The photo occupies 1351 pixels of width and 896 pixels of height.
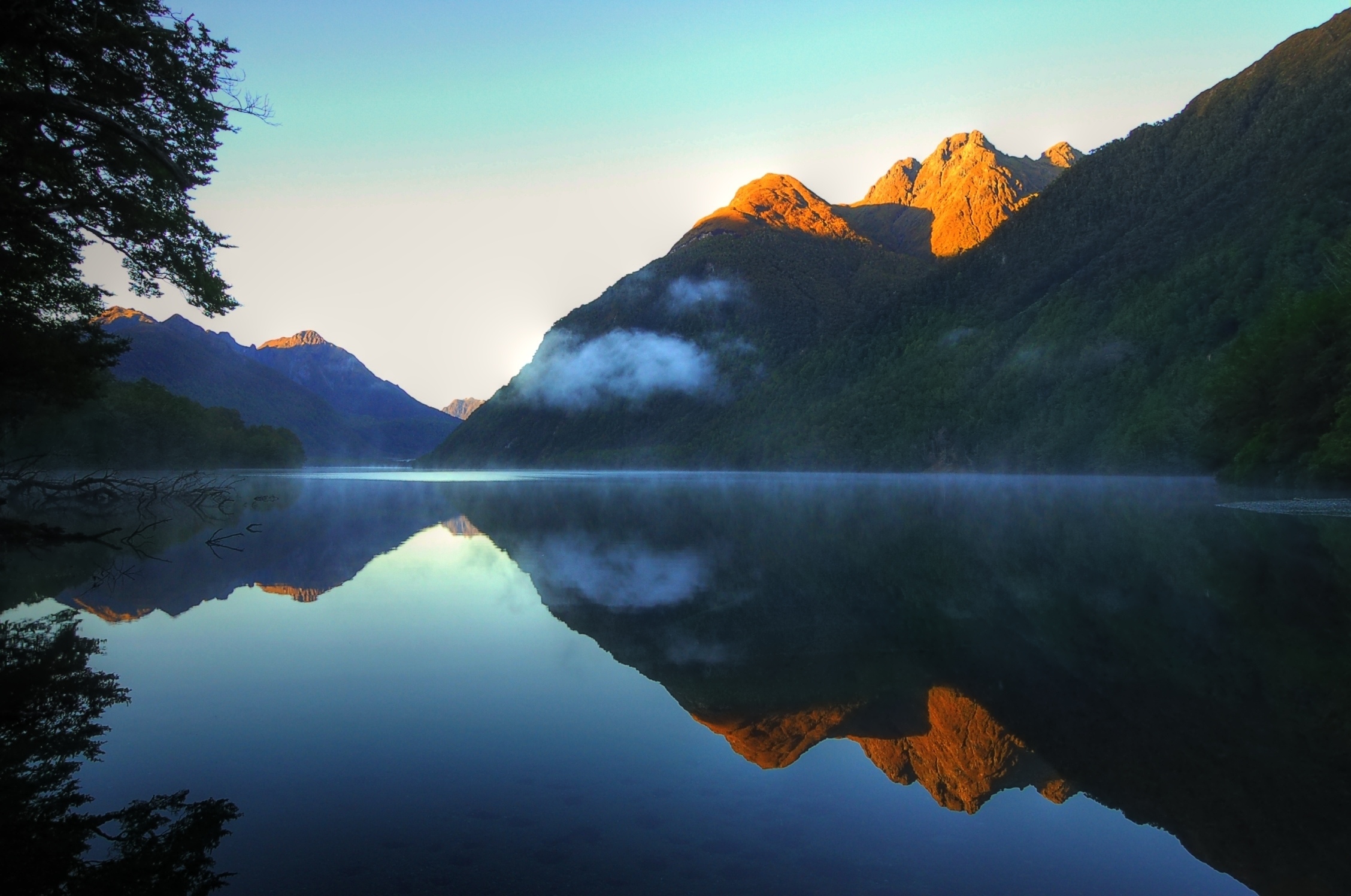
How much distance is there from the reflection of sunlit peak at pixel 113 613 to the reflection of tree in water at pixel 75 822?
14.1 ft

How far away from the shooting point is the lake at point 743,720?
5367 millimetres

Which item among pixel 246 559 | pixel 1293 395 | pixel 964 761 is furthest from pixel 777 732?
pixel 1293 395

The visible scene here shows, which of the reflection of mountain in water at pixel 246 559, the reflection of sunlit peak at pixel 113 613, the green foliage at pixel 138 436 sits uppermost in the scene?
the green foliage at pixel 138 436

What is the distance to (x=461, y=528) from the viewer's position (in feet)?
99.7

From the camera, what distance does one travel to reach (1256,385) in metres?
52.1

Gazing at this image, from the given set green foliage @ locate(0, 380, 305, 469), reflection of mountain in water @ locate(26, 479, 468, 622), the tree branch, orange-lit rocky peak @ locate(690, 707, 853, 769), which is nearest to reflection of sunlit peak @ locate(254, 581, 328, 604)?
reflection of mountain in water @ locate(26, 479, 468, 622)

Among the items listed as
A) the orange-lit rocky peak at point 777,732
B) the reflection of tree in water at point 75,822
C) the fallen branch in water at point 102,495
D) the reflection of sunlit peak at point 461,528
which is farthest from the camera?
the reflection of sunlit peak at point 461,528

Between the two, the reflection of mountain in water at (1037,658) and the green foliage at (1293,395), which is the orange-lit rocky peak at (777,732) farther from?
the green foliage at (1293,395)

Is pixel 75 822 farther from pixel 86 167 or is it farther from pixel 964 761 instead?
pixel 86 167

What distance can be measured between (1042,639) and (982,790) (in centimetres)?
535

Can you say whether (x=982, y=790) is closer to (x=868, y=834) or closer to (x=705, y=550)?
(x=868, y=834)

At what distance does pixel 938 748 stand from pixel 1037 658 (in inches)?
143

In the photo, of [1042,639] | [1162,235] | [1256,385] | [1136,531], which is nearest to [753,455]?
[1162,235]

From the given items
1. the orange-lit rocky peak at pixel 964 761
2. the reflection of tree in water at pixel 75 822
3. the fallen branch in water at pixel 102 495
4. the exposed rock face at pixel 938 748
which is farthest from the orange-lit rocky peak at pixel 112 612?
the orange-lit rocky peak at pixel 964 761
